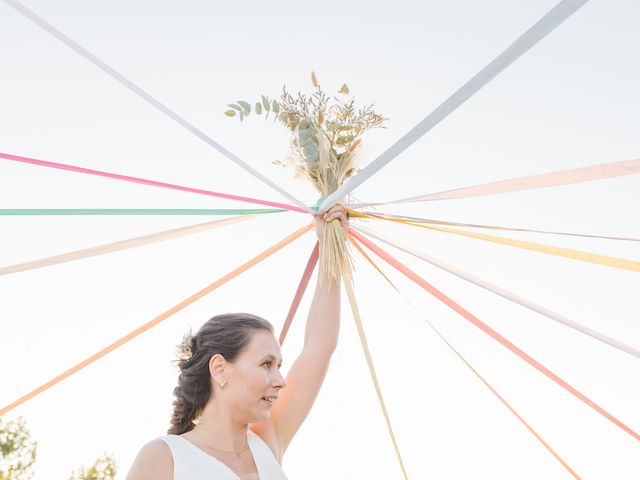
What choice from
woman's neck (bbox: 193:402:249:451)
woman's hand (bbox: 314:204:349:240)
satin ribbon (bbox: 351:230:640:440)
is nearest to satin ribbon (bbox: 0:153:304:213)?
woman's hand (bbox: 314:204:349:240)

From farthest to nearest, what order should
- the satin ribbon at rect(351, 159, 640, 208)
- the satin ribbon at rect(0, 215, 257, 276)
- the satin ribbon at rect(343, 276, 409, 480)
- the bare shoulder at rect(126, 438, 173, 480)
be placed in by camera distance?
the satin ribbon at rect(343, 276, 409, 480), the satin ribbon at rect(0, 215, 257, 276), the bare shoulder at rect(126, 438, 173, 480), the satin ribbon at rect(351, 159, 640, 208)

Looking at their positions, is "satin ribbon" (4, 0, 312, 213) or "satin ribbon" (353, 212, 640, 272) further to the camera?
"satin ribbon" (353, 212, 640, 272)

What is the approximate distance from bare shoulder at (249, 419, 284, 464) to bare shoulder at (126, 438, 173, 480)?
2.04 ft

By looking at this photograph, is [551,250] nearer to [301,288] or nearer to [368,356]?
[368,356]

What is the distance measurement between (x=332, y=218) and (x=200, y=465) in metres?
1.49

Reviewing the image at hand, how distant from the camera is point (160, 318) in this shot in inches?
188

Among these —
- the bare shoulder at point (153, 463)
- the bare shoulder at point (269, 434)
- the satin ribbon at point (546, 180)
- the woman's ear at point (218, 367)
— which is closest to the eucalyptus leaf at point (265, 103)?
the satin ribbon at point (546, 180)

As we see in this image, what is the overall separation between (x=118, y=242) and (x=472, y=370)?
7.90 feet

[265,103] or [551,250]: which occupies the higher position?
[265,103]

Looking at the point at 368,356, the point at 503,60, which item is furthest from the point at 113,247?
the point at 503,60

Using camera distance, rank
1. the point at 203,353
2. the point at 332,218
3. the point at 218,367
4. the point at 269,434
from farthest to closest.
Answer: the point at 332,218
the point at 269,434
the point at 203,353
the point at 218,367

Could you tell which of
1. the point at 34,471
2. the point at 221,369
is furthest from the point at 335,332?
the point at 34,471

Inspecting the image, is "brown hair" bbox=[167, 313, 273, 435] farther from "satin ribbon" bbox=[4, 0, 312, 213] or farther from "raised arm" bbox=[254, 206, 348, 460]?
"satin ribbon" bbox=[4, 0, 312, 213]

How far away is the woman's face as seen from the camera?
12.7 feet
